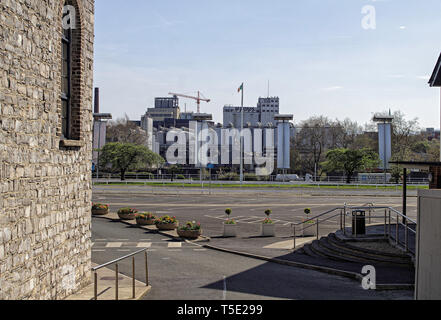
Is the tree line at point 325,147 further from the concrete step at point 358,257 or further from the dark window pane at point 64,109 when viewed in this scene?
the dark window pane at point 64,109

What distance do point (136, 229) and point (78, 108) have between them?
14041 millimetres

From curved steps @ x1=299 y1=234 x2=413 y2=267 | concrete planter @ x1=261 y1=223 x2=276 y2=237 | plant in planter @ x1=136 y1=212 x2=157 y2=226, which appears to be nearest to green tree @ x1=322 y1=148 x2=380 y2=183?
concrete planter @ x1=261 y1=223 x2=276 y2=237

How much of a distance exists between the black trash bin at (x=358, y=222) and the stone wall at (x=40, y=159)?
10.6m

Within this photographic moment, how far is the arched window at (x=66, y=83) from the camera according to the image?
12.0 meters

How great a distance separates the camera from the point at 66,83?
12250mm

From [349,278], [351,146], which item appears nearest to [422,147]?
[351,146]

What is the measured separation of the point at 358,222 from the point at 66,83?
12.3 m

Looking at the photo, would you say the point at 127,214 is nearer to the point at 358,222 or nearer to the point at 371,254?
the point at 358,222

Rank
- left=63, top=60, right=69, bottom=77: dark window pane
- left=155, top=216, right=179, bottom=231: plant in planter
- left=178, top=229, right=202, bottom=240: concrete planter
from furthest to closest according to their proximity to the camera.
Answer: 1. left=155, top=216, right=179, bottom=231: plant in planter
2. left=178, top=229, right=202, bottom=240: concrete planter
3. left=63, top=60, right=69, bottom=77: dark window pane

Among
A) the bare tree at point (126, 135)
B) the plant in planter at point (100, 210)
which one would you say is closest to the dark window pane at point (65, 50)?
the plant in planter at point (100, 210)

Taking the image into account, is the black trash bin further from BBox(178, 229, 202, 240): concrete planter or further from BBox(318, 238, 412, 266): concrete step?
BBox(178, 229, 202, 240): concrete planter

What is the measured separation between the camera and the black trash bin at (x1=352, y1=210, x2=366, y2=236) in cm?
1898

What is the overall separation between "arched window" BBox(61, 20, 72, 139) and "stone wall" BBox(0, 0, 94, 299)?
17 centimetres
